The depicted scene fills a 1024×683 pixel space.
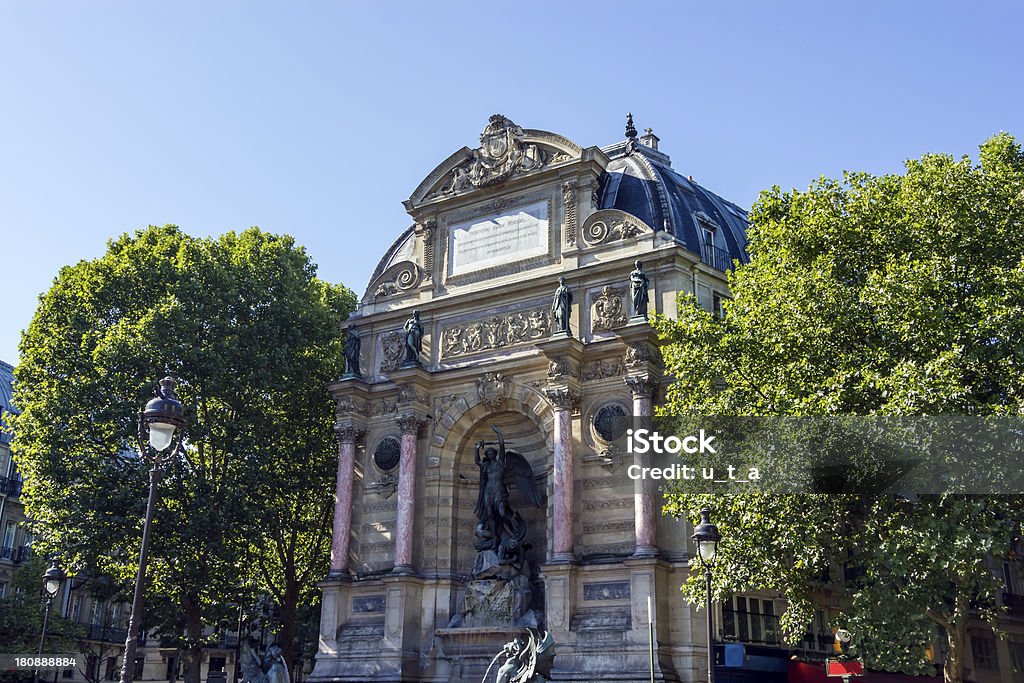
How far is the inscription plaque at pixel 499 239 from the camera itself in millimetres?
34531

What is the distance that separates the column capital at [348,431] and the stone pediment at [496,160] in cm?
826

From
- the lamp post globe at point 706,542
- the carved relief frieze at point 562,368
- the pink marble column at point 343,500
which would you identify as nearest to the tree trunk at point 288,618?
the pink marble column at point 343,500

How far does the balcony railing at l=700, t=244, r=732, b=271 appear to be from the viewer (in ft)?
113

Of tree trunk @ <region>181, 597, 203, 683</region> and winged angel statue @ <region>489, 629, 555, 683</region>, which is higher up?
tree trunk @ <region>181, 597, 203, 683</region>

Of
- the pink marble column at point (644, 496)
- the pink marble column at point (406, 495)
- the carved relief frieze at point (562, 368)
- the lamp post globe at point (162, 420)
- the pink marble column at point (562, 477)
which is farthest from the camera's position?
the pink marble column at point (406, 495)

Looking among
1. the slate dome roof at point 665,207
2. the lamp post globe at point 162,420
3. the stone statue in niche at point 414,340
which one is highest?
the slate dome roof at point 665,207

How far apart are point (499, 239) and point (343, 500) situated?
33.6ft

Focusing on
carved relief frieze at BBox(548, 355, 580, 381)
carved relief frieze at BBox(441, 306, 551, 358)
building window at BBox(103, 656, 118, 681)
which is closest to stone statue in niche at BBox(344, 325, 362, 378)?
carved relief frieze at BBox(441, 306, 551, 358)

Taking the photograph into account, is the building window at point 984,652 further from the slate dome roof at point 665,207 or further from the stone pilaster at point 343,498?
the stone pilaster at point 343,498

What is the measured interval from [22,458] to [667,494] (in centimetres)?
2272

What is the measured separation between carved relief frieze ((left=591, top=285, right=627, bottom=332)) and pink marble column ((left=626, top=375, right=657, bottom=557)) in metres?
2.52

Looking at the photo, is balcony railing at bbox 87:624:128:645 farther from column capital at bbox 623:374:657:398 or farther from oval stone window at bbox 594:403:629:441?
column capital at bbox 623:374:657:398

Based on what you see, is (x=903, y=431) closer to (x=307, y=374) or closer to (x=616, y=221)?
(x=616, y=221)

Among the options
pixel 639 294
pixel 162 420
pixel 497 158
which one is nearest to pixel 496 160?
pixel 497 158
